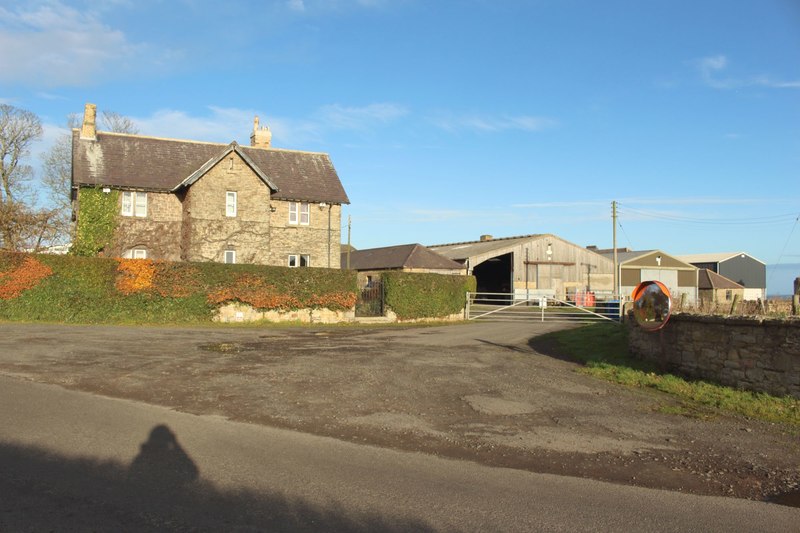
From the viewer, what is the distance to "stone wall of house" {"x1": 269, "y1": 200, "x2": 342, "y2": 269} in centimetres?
3604

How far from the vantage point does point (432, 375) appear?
43.1 ft

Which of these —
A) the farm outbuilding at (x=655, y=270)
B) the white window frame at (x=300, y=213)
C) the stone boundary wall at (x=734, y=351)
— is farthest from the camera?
the farm outbuilding at (x=655, y=270)

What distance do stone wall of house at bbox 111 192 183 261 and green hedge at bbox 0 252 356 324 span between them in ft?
25.5

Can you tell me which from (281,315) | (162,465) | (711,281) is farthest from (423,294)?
(711,281)

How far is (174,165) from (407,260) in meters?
18.1

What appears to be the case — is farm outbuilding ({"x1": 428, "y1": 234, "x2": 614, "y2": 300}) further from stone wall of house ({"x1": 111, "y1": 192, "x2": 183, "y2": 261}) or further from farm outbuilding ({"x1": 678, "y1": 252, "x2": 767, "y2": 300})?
farm outbuilding ({"x1": 678, "y1": 252, "x2": 767, "y2": 300})

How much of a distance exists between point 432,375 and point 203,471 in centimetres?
722

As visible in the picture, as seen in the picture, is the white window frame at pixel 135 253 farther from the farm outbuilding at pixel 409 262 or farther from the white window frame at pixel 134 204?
the farm outbuilding at pixel 409 262

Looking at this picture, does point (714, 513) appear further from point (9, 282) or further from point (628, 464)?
point (9, 282)

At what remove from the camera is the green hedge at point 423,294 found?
3083 cm

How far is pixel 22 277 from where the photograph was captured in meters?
24.2

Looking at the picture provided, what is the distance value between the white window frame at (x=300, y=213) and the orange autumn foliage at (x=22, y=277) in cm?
1448

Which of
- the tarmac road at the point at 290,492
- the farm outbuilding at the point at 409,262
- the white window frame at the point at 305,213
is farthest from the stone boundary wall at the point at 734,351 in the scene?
the farm outbuilding at the point at 409,262

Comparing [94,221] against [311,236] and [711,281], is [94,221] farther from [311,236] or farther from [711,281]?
[711,281]
